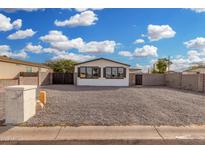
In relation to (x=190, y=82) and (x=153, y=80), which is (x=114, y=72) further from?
(x=190, y=82)

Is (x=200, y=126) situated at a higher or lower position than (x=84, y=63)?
lower

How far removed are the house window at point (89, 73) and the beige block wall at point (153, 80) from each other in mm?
6812

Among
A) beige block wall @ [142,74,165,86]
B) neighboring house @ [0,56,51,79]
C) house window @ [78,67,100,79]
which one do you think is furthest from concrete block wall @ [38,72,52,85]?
beige block wall @ [142,74,165,86]

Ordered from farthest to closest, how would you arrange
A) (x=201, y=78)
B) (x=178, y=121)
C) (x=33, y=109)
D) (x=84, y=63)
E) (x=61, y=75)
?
(x=61, y=75), (x=84, y=63), (x=201, y=78), (x=33, y=109), (x=178, y=121)

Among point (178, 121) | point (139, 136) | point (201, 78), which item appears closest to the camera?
point (139, 136)

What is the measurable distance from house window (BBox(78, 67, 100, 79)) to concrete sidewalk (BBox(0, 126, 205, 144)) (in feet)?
65.2

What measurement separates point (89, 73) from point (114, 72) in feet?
9.53

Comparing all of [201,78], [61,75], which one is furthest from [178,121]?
[61,75]

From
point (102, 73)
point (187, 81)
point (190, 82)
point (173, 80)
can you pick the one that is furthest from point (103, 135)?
point (173, 80)

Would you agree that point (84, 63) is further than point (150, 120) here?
Yes

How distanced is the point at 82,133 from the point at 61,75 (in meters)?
24.1
